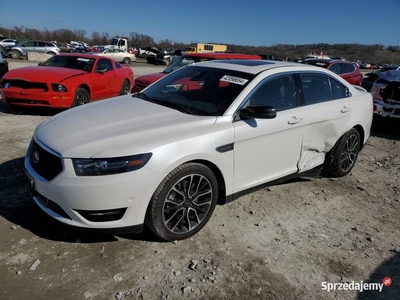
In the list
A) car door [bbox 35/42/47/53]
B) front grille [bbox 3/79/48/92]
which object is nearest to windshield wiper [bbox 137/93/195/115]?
front grille [bbox 3/79/48/92]

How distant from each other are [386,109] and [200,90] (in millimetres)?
5434

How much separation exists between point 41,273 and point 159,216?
1024 mm

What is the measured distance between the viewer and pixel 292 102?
3.91 metres

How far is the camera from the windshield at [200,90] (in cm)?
350

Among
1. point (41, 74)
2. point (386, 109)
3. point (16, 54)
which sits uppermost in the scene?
point (16, 54)

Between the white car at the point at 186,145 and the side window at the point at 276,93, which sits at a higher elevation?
the side window at the point at 276,93

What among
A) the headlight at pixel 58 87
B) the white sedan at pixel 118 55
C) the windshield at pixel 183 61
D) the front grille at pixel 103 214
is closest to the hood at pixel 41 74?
the headlight at pixel 58 87

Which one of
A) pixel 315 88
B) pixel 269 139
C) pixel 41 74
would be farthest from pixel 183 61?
pixel 269 139

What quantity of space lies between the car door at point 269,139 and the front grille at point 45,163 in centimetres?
164

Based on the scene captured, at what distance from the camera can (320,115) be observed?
4121 millimetres

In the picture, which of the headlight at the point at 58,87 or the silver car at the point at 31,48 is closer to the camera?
the headlight at the point at 58,87

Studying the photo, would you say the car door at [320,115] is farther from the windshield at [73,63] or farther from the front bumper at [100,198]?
the windshield at [73,63]

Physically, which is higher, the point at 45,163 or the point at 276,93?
the point at 276,93

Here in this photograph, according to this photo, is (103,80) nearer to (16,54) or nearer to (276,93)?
(276,93)
